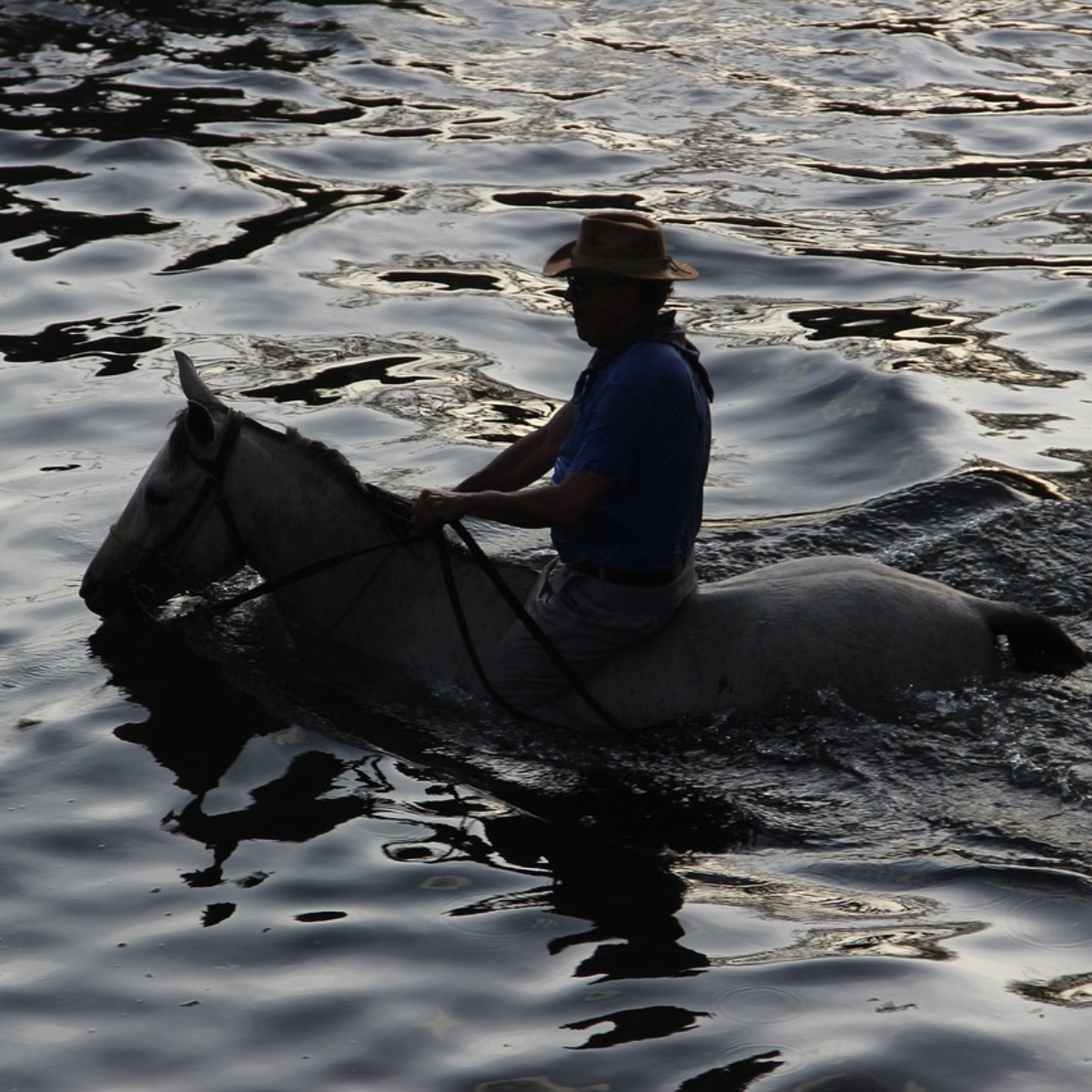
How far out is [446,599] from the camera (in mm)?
7602

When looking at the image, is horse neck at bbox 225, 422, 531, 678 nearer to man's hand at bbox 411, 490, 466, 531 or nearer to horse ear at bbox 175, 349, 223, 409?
horse ear at bbox 175, 349, 223, 409

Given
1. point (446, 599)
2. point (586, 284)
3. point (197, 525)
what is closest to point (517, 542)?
point (446, 599)

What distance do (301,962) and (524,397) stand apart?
6958mm

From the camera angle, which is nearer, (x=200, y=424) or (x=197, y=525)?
(x=200, y=424)

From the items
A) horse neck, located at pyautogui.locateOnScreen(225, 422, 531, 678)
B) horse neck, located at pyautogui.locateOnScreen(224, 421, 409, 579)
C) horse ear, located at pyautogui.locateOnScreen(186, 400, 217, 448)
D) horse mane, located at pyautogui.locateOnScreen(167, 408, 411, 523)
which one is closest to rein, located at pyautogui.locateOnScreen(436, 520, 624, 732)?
horse neck, located at pyautogui.locateOnScreen(225, 422, 531, 678)

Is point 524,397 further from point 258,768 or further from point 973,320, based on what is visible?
point 258,768

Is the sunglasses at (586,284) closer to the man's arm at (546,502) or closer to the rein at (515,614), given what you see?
the man's arm at (546,502)

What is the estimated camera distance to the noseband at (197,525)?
7.41 meters

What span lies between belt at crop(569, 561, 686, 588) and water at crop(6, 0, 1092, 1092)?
0.65 meters

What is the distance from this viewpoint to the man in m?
6.57

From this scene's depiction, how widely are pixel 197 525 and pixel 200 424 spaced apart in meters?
0.48

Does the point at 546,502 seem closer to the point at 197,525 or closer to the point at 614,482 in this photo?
the point at 614,482

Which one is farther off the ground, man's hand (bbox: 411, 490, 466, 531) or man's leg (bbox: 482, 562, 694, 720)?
man's hand (bbox: 411, 490, 466, 531)

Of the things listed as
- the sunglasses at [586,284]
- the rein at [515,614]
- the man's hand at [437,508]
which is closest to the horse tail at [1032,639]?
the rein at [515,614]
